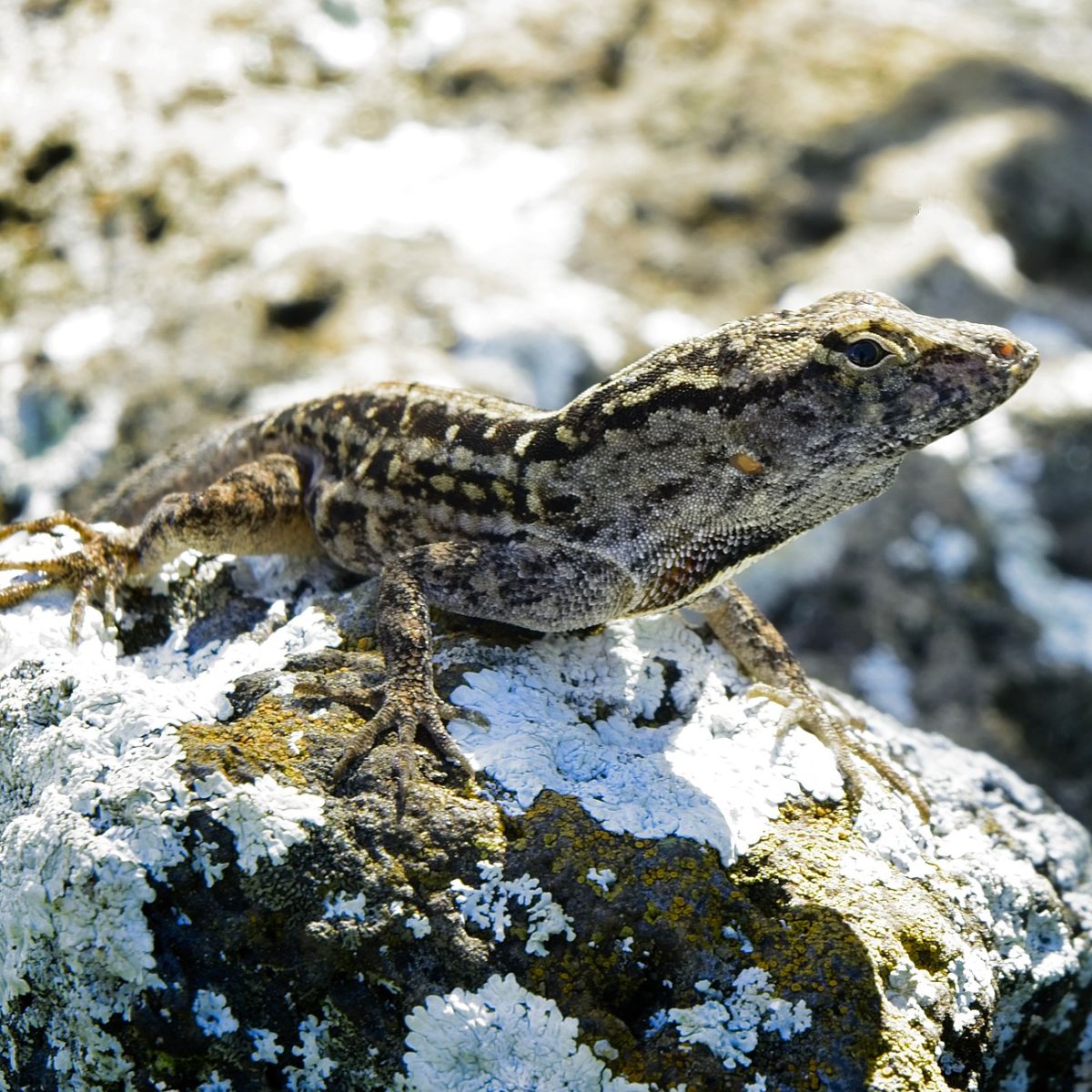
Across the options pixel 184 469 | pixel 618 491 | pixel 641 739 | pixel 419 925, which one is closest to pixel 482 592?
pixel 618 491

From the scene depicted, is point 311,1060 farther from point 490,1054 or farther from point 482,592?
point 482,592

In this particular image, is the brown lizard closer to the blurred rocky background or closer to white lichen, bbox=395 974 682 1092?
white lichen, bbox=395 974 682 1092

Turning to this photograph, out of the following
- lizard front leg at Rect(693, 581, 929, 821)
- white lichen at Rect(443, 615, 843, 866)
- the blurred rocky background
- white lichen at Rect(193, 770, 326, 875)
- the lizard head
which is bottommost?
the blurred rocky background

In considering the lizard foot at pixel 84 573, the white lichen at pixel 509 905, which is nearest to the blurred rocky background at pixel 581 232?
the lizard foot at pixel 84 573

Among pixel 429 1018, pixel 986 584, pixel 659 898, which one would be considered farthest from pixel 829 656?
pixel 429 1018

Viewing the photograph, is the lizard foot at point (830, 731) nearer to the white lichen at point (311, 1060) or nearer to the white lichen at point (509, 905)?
the white lichen at point (509, 905)

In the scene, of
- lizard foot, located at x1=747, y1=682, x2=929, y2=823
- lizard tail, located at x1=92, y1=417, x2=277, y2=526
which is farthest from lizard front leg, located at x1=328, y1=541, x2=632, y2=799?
lizard tail, located at x1=92, y1=417, x2=277, y2=526

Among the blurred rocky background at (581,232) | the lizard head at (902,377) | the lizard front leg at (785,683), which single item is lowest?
the blurred rocky background at (581,232)
